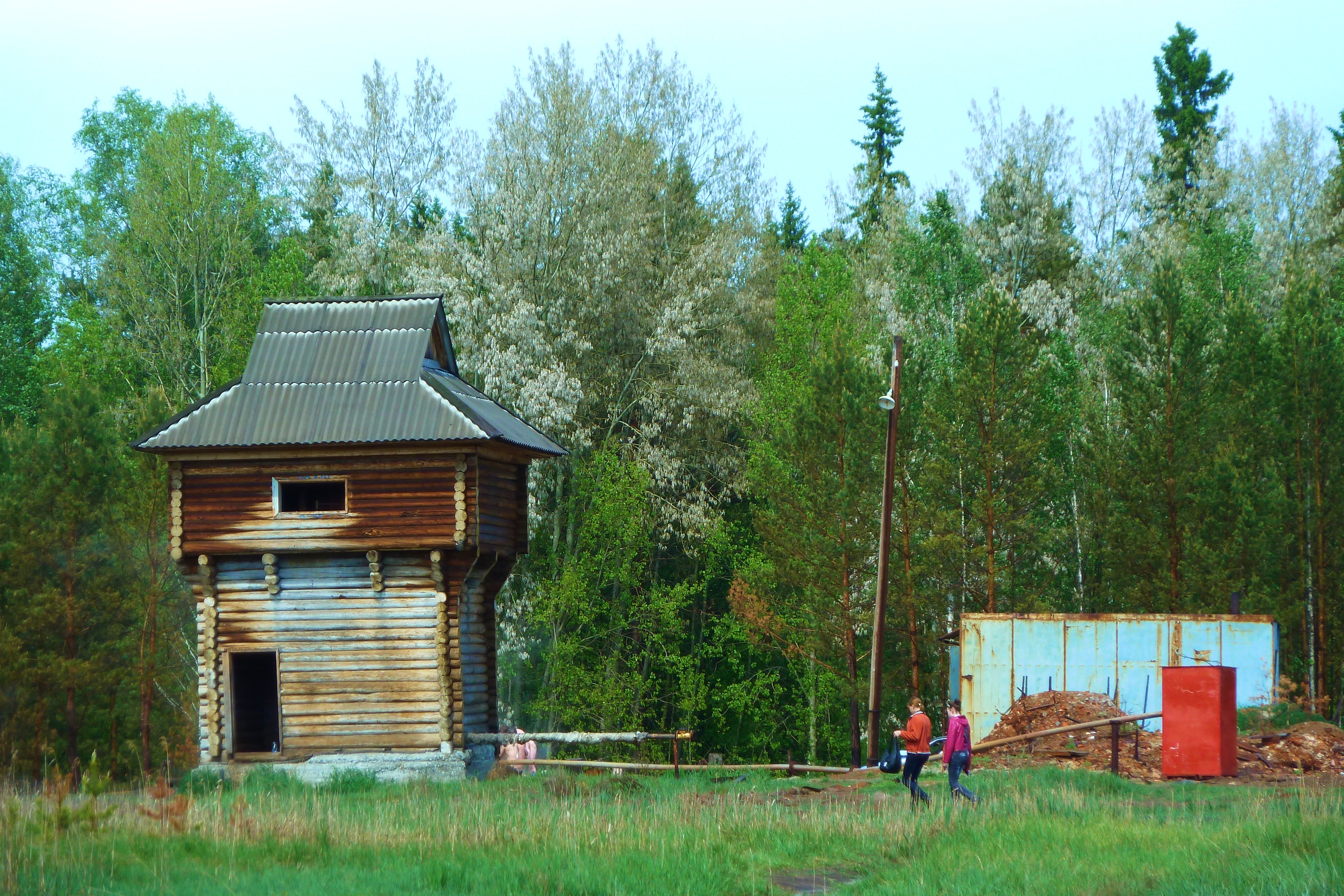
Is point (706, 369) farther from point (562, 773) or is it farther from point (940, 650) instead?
A: point (562, 773)

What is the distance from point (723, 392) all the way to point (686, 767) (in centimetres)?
1382

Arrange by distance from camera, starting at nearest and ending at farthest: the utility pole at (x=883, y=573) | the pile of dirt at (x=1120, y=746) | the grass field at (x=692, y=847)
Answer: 1. the grass field at (x=692, y=847)
2. the pile of dirt at (x=1120, y=746)
3. the utility pole at (x=883, y=573)

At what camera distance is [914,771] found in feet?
60.9

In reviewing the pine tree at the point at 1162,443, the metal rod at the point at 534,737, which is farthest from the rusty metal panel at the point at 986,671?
the pine tree at the point at 1162,443

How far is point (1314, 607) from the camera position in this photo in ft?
111

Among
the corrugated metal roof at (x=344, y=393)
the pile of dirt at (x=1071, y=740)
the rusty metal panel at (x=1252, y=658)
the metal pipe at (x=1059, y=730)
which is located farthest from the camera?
the rusty metal panel at (x=1252, y=658)

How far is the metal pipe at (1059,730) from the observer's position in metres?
21.9

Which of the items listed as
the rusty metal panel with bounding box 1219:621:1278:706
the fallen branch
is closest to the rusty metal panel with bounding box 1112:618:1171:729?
the rusty metal panel with bounding box 1219:621:1278:706

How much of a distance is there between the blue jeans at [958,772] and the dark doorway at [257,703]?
16106 millimetres

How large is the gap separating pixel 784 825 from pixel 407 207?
28.0m

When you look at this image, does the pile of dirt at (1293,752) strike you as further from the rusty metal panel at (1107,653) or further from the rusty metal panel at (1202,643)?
the rusty metal panel at (1202,643)

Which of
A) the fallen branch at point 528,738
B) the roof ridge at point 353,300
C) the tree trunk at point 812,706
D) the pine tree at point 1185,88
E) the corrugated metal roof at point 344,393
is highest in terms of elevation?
the pine tree at point 1185,88

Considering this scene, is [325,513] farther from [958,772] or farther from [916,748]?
[958,772]

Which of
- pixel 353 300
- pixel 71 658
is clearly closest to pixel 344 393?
pixel 353 300
